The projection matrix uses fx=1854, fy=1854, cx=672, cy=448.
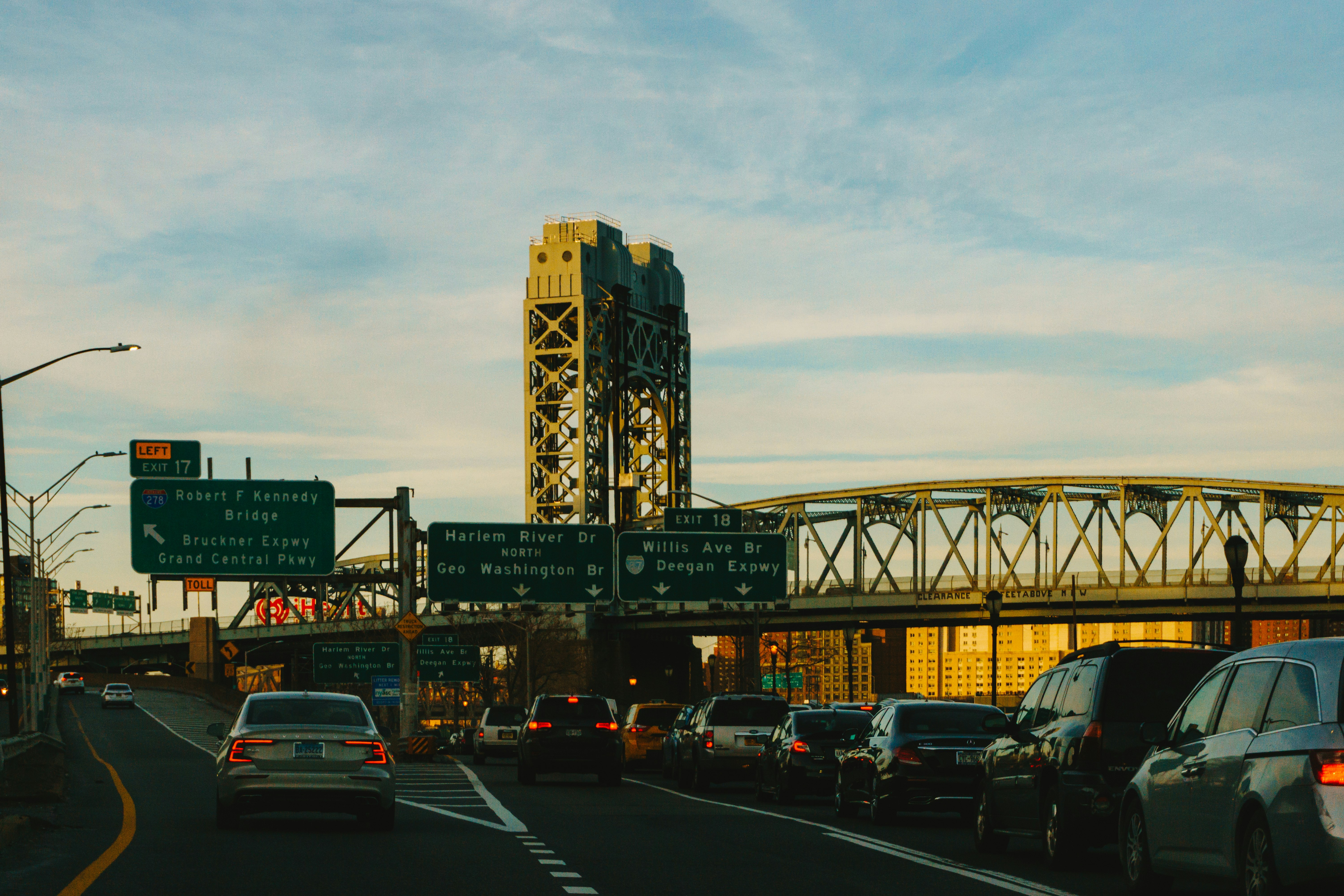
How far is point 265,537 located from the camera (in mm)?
44688

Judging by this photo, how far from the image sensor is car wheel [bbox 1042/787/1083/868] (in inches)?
594

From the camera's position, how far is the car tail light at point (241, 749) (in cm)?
1862

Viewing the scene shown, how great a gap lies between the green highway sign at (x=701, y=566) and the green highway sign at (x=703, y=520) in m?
0.58

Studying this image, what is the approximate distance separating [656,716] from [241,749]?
24.5 m

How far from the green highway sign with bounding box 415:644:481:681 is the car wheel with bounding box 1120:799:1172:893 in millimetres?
65293

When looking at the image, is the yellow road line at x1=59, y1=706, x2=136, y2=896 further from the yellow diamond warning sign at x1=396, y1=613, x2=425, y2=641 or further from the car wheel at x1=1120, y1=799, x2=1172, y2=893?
the yellow diamond warning sign at x1=396, y1=613, x2=425, y2=641

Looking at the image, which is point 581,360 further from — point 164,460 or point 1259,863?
point 1259,863

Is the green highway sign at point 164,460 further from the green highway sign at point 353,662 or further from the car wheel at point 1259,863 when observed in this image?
the car wheel at point 1259,863

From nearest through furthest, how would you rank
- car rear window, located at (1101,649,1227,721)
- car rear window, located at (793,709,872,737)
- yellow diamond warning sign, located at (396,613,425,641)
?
car rear window, located at (1101,649,1227,721) → car rear window, located at (793,709,872,737) → yellow diamond warning sign, located at (396,613,425,641)

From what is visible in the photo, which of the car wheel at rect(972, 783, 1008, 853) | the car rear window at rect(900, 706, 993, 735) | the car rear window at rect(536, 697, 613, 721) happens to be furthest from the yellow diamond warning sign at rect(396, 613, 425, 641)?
the car wheel at rect(972, 783, 1008, 853)

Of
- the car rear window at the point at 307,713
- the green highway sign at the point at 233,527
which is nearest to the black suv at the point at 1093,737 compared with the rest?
the car rear window at the point at 307,713

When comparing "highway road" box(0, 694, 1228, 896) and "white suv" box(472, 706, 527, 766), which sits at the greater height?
"highway road" box(0, 694, 1228, 896)

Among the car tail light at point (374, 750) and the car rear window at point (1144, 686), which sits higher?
the car rear window at point (1144, 686)

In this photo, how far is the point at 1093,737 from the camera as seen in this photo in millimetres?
14742
